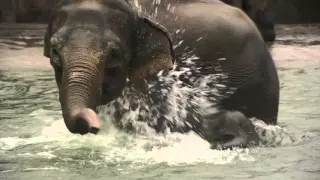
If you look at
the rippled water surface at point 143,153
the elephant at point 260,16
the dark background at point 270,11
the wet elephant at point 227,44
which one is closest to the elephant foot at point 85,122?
the rippled water surface at point 143,153

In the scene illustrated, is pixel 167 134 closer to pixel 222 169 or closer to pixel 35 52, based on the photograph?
pixel 222 169

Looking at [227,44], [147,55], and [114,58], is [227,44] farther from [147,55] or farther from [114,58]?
[114,58]

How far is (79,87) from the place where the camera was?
13.1ft

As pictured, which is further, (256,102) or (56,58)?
(256,102)

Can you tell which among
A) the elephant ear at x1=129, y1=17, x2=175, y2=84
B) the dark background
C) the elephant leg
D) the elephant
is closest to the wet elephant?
the elephant leg

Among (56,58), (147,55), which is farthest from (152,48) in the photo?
(56,58)

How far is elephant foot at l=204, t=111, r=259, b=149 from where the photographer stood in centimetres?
470

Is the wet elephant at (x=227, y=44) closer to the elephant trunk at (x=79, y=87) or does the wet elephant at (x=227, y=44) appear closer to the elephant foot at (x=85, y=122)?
the elephant trunk at (x=79, y=87)

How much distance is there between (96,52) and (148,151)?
0.71 metres

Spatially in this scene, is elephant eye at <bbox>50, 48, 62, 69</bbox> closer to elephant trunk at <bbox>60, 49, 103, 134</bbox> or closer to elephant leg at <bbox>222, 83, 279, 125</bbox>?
elephant trunk at <bbox>60, 49, 103, 134</bbox>

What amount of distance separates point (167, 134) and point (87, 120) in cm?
129

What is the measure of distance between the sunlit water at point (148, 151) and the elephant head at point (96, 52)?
0.30 meters

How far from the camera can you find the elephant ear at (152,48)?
179 inches

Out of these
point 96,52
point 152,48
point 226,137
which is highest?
point 96,52
